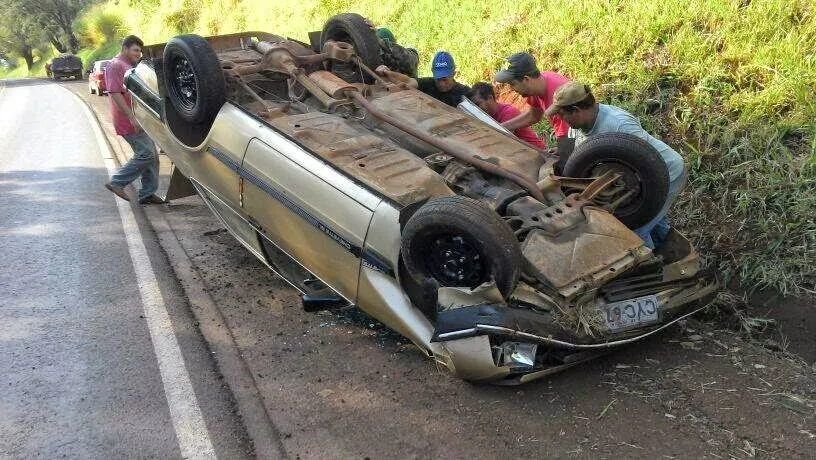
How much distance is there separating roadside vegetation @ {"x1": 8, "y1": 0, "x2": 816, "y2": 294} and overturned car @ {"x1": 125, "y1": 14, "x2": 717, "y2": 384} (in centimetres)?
98

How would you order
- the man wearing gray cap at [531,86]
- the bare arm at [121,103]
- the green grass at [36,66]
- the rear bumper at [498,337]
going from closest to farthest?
the rear bumper at [498,337], the man wearing gray cap at [531,86], the bare arm at [121,103], the green grass at [36,66]

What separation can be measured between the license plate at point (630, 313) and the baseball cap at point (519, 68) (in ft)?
6.67

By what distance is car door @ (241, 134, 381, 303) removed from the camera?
399 centimetres

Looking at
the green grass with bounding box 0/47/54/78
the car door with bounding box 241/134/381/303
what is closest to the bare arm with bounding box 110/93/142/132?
the car door with bounding box 241/134/381/303

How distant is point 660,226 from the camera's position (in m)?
4.47

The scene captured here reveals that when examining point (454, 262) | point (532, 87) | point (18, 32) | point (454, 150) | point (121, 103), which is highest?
point (18, 32)

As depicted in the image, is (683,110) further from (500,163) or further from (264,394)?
(264,394)

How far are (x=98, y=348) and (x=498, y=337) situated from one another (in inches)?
96.8

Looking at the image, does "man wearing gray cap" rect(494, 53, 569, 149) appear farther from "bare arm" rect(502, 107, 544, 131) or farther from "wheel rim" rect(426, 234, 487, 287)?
"wheel rim" rect(426, 234, 487, 287)

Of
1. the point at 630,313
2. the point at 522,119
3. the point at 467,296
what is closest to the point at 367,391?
the point at 467,296

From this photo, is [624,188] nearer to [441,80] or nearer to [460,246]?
[460,246]

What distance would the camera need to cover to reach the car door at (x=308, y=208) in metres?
3.99

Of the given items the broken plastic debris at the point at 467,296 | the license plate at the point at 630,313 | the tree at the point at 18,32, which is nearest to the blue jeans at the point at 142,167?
the broken plastic debris at the point at 467,296

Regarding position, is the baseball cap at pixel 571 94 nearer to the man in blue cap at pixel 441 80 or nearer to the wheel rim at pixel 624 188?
the wheel rim at pixel 624 188
